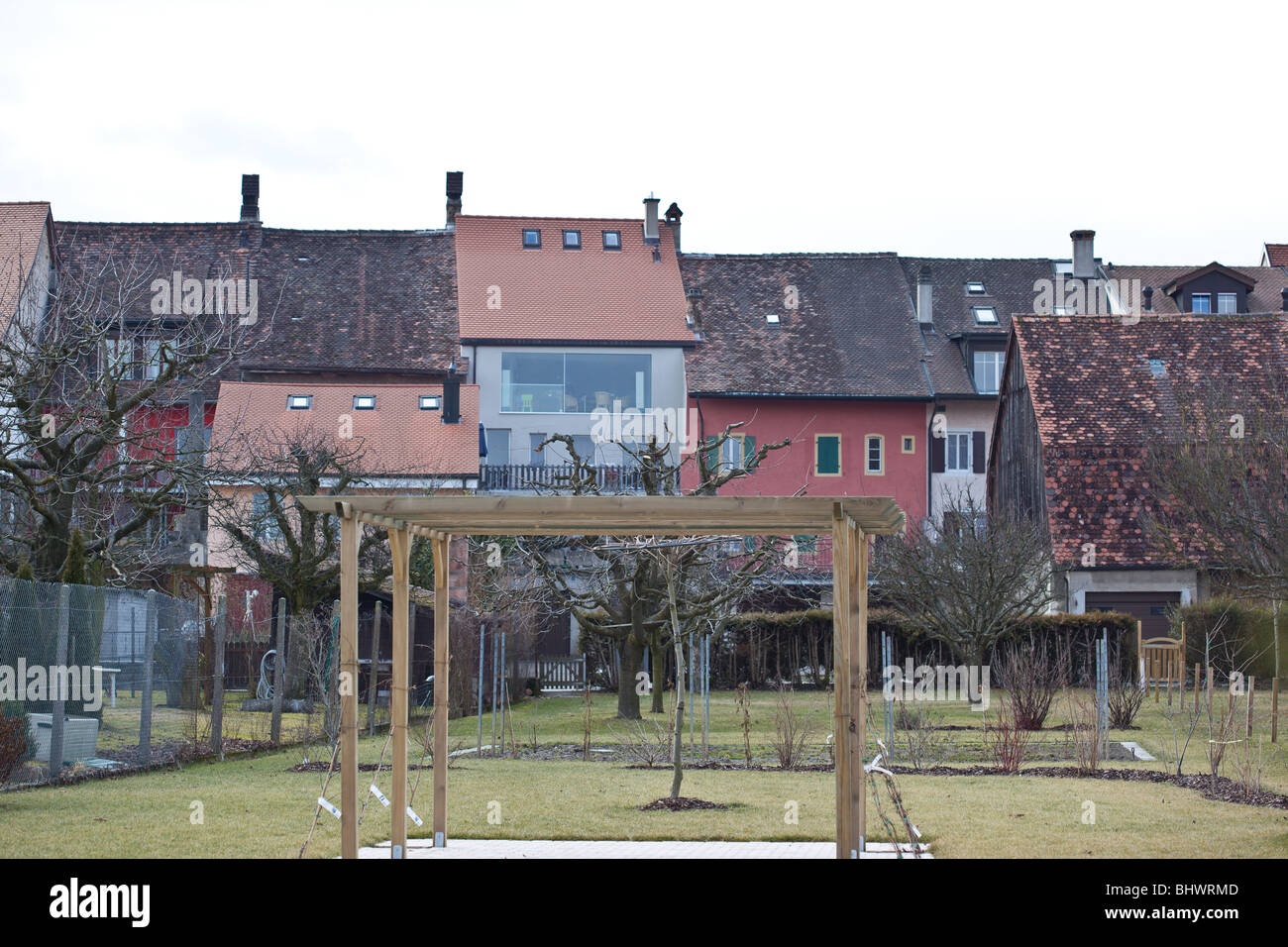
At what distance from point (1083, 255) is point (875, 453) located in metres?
11.5

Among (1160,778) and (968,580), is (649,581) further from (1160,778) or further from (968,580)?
(1160,778)

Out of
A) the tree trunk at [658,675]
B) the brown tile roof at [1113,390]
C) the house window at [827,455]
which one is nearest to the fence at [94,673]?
the tree trunk at [658,675]

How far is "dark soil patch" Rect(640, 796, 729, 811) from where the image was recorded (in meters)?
14.4

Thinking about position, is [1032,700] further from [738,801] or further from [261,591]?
[261,591]

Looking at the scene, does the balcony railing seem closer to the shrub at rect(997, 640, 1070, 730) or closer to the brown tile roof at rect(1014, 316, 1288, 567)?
the brown tile roof at rect(1014, 316, 1288, 567)

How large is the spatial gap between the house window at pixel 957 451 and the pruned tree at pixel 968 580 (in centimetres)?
1953

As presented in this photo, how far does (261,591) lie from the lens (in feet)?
135

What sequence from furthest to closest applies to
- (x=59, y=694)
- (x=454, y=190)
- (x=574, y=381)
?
(x=454, y=190)
(x=574, y=381)
(x=59, y=694)

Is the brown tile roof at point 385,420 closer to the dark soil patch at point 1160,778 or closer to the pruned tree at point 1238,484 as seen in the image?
the pruned tree at point 1238,484

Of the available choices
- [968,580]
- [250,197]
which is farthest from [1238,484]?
[250,197]

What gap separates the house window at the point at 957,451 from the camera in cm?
5247

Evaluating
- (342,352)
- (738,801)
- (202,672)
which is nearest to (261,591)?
(342,352)

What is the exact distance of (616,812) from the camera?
46.6ft

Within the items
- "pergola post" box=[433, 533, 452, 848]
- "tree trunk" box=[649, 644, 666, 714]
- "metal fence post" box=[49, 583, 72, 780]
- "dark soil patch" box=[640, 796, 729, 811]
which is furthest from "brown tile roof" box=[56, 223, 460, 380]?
"pergola post" box=[433, 533, 452, 848]
